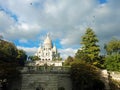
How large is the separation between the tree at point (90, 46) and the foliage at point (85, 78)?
7770 mm

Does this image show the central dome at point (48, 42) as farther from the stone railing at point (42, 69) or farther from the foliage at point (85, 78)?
the foliage at point (85, 78)

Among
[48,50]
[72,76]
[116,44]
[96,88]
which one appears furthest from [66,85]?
[48,50]

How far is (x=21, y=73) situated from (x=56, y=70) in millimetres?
5407

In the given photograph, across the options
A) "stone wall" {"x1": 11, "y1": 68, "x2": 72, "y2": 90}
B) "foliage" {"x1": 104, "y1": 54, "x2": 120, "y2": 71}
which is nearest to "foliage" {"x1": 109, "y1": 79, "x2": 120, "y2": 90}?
"stone wall" {"x1": 11, "y1": 68, "x2": 72, "y2": 90}

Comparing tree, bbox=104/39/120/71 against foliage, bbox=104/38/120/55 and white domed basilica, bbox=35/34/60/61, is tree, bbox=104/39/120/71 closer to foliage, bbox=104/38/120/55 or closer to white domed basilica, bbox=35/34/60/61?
foliage, bbox=104/38/120/55

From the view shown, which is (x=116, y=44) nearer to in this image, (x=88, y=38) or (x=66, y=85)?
(x=88, y=38)

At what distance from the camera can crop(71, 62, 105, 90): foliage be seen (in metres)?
43.6

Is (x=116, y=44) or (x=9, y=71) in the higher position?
(x=116, y=44)

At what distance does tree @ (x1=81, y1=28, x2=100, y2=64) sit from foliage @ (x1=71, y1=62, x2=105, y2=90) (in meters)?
7.77

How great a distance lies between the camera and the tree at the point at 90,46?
53.3 meters

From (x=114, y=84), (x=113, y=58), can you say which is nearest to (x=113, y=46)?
(x=113, y=58)

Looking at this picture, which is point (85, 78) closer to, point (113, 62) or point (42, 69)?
point (42, 69)

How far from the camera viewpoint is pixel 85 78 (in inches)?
1713

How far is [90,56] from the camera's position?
52.9 meters
